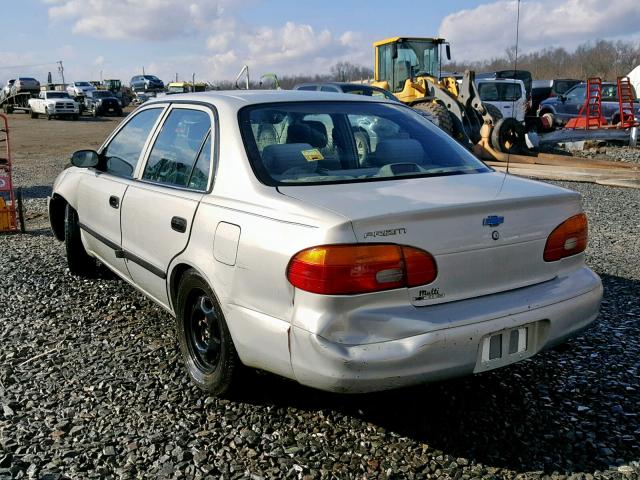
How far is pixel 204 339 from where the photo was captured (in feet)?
10.7

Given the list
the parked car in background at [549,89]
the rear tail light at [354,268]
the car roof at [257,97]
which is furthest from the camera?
the parked car in background at [549,89]

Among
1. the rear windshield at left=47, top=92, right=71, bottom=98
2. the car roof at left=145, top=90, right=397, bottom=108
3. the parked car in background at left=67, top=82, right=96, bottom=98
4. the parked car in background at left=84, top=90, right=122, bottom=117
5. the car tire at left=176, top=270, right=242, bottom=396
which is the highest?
the parked car in background at left=67, top=82, right=96, bottom=98

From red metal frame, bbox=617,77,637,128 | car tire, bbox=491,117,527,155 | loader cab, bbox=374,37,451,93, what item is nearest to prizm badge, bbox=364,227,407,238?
car tire, bbox=491,117,527,155

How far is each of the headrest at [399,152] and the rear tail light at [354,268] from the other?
96 centimetres

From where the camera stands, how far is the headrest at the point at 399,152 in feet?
10.9

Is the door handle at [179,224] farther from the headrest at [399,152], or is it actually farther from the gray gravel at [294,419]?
the headrest at [399,152]

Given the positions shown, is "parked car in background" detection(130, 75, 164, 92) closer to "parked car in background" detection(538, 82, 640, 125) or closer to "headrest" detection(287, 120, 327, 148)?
"parked car in background" detection(538, 82, 640, 125)

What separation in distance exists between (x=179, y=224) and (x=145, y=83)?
5947 cm

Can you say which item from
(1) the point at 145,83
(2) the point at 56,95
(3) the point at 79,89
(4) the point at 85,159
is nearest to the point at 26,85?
(3) the point at 79,89

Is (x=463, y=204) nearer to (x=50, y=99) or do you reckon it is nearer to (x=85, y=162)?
(x=85, y=162)

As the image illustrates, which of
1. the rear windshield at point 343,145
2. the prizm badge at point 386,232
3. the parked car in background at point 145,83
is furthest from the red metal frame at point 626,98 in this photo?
the parked car in background at point 145,83

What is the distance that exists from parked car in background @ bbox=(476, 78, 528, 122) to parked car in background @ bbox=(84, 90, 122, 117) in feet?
89.7

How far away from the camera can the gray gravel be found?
2650 mm

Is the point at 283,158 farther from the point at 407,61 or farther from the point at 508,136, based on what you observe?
the point at 407,61
